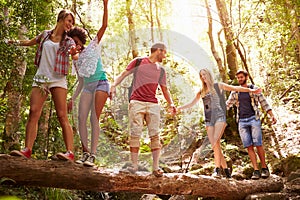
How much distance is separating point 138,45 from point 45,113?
7.50 metres

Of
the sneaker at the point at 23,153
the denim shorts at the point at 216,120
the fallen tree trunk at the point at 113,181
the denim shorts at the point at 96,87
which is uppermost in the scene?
the denim shorts at the point at 96,87

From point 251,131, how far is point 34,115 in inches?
138

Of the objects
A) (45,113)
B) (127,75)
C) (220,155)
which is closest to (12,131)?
(45,113)

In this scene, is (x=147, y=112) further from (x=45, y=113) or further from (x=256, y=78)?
(x=256, y=78)

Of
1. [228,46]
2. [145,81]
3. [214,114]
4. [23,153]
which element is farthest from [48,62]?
[228,46]

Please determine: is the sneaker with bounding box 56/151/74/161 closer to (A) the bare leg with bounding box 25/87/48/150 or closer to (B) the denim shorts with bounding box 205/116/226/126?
(A) the bare leg with bounding box 25/87/48/150

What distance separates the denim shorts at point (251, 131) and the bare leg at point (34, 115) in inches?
131

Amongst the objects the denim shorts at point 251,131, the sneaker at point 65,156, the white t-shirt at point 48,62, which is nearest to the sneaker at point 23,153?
the sneaker at point 65,156

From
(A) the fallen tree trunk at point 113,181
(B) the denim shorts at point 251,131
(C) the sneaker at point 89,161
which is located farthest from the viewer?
(B) the denim shorts at point 251,131

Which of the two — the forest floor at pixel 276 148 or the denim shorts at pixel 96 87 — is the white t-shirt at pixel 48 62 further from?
the forest floor at pixel 276 148

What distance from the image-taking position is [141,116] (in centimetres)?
439

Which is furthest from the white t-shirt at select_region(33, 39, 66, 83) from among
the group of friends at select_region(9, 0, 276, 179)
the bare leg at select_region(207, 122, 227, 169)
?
the bare leg at select_region(207, 122, 227, 169)

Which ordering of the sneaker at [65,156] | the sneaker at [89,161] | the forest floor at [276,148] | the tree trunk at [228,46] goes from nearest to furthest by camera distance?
the sneaker at [65,156] → the sneaker at [89,161] → the forest floor at [276,148] → the tree trunk at [228,46]

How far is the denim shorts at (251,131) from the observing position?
5.63 metres
